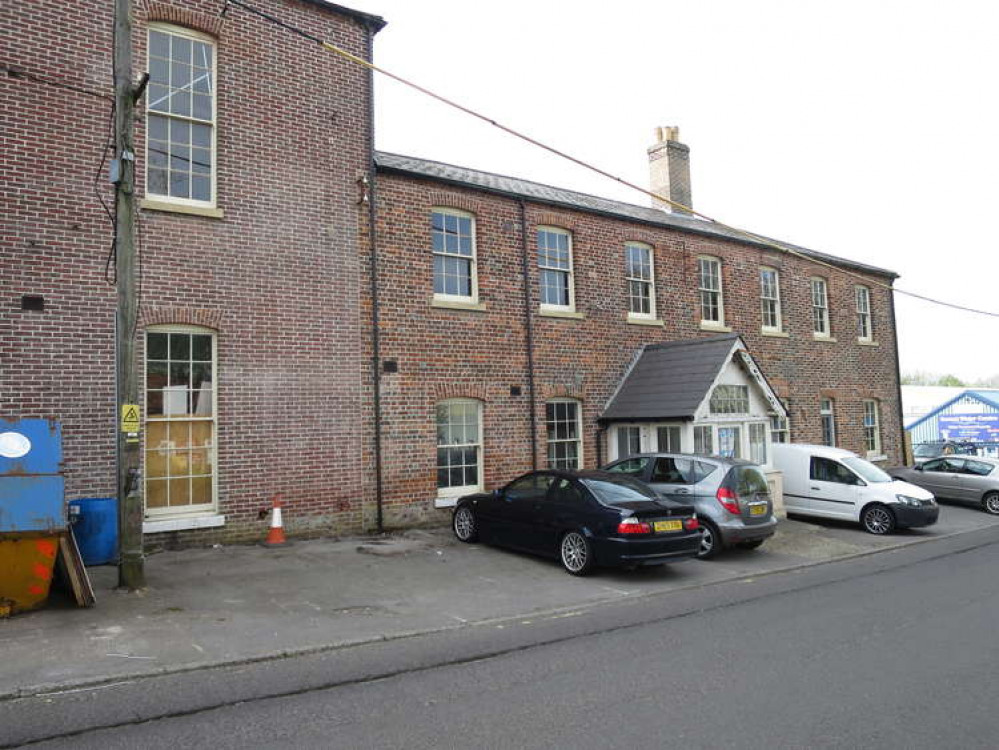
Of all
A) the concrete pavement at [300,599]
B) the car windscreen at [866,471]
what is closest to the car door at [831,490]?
the car windscreen at [866,471]

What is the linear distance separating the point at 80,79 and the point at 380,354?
20.4 feet

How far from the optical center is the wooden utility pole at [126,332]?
8516 millimetres

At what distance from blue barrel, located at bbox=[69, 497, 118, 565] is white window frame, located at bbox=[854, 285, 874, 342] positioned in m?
22.8

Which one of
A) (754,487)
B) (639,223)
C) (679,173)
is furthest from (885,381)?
(754,487)

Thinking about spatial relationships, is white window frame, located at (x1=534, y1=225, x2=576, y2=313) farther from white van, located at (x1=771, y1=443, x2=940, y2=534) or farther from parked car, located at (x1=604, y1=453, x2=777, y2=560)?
white van, located at (x1=771, y1=443, x2=940, y2=534)

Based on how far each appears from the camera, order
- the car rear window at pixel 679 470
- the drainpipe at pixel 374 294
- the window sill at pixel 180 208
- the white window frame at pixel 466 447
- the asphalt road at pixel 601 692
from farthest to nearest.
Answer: the white window frame at pixel 466 447 → the drainpipe at pixel 374 294 → the car rear window at pixel 679 470 → the window sill at pixel 180 208 → the asphalt road at pixel 601 692

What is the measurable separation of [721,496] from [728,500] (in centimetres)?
13

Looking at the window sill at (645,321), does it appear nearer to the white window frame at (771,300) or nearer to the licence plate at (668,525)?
the white window frame at (771,300)

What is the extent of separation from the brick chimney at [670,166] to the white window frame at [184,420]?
56.4ft

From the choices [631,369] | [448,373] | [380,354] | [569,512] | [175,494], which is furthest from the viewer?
[631,369]

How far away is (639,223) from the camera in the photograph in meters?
18.0

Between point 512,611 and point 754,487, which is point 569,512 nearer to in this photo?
point 512,611

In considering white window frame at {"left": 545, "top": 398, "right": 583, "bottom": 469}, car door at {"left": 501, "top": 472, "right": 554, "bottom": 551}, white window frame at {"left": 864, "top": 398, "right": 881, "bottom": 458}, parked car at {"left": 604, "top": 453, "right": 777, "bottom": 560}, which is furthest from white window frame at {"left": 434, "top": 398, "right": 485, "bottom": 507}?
white window frame at {"left": 864, "top": 398, "right": 881, "bottom": 458}

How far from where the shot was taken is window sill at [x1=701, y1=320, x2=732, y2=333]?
1942 centimetres
